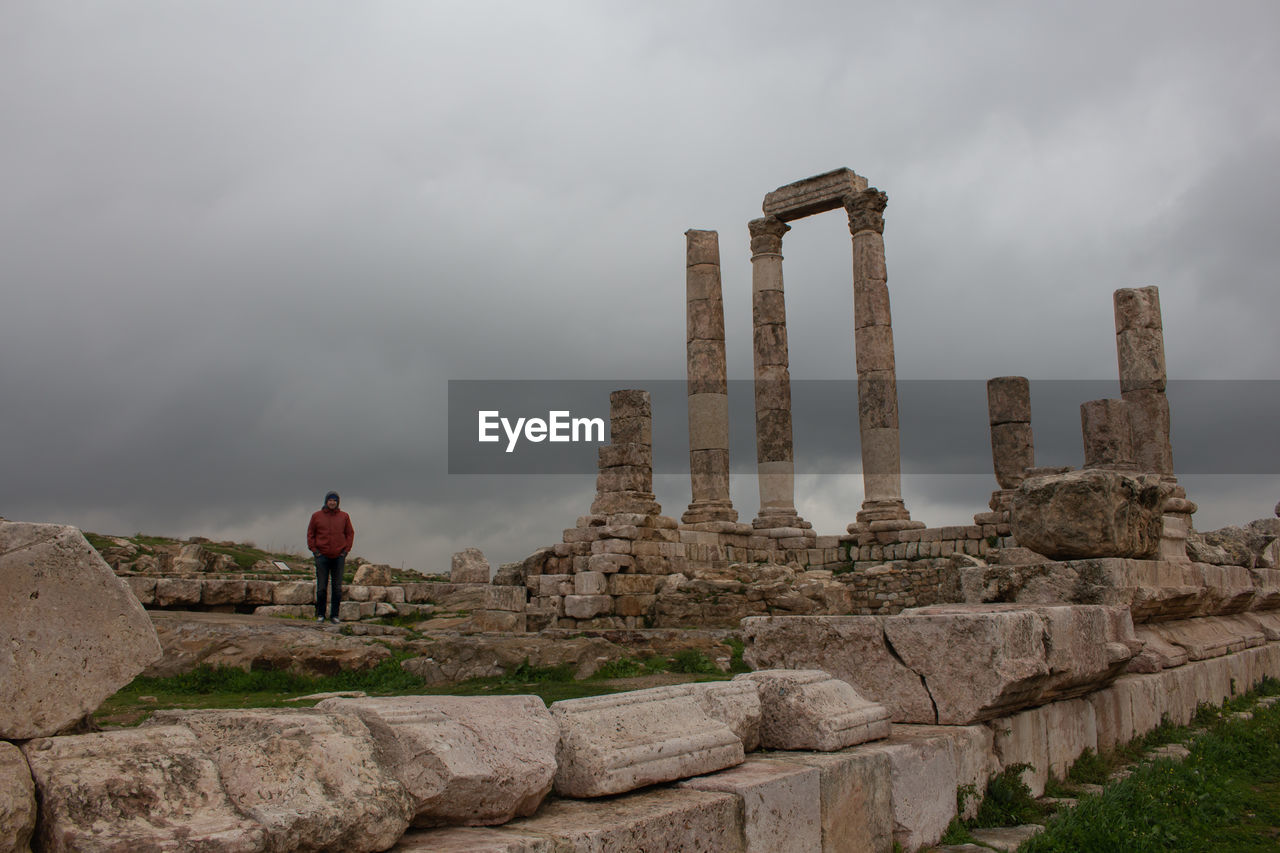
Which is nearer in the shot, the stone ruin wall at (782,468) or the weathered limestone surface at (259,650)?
the weathered limestone surface at (259,650)

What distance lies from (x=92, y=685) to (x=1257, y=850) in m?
5.42

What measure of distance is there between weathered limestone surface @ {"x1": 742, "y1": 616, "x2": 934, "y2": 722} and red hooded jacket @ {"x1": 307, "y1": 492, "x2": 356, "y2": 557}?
8.28m

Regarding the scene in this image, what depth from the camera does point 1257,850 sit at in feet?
16.5

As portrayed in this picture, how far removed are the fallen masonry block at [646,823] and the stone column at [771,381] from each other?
61.8ft

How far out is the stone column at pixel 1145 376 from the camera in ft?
71.9

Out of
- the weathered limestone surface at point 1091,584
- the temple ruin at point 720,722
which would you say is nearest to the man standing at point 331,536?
the temple ruin at point 720,722

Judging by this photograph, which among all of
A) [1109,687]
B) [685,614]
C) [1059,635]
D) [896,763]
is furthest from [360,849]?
[685,614]

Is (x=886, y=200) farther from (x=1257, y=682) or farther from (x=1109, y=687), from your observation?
(x=1109, y=687)

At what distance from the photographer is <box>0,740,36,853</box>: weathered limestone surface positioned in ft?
7.14

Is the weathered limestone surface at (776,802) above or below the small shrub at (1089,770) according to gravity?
above

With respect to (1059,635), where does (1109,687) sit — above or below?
below

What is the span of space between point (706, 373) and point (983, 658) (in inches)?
666

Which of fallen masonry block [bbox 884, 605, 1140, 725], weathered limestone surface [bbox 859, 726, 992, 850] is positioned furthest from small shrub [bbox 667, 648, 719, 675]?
weathered limestone surface [bbox 859, 726, 992, 850]

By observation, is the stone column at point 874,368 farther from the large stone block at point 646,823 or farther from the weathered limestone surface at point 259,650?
the large stone block at point 646,823
